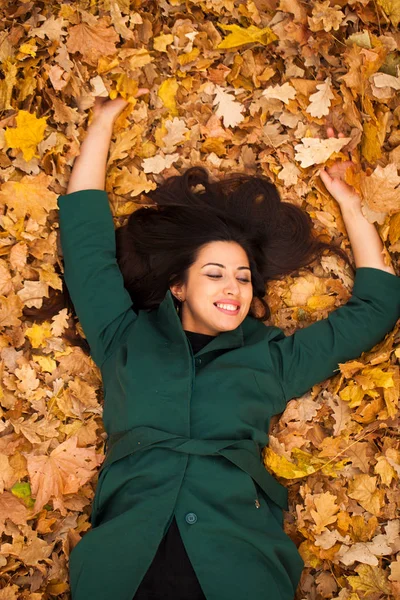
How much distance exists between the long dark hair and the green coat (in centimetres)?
21

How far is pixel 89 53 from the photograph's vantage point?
12.6ft

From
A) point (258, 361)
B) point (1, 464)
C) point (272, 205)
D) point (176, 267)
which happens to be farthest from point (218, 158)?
point (1, 464)

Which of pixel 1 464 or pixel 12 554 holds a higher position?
pixel 1 464

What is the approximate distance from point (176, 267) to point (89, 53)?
1.37m

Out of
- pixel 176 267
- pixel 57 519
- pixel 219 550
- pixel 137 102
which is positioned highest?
pixel 137 102

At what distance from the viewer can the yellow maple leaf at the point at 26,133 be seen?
11.8 ft

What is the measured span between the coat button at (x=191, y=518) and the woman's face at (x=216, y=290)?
0.92 meters

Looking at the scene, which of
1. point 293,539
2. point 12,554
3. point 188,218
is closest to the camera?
point 12,554

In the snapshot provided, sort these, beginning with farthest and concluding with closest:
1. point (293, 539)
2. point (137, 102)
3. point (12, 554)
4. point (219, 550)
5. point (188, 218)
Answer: point (137, 102)
point (188, 218)
point (293, 539)
point (12, 554)
point (219, 550)

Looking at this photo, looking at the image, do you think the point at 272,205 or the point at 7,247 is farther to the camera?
the point at 272,205

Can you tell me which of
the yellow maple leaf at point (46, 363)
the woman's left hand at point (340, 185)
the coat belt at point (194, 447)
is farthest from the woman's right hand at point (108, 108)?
the coat belt at point (194, 447)

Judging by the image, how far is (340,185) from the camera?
154 inches

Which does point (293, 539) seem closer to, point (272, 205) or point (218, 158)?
point (272, 205)

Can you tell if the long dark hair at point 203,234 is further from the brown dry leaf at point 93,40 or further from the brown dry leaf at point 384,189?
the brown dry leaf at point 93,40
